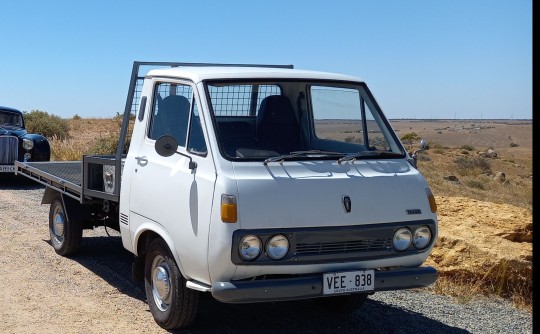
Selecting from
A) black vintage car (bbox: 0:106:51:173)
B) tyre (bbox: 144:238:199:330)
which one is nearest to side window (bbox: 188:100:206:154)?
tyre (bbox: 144:238:199:330)

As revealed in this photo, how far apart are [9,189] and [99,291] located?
8968 mm

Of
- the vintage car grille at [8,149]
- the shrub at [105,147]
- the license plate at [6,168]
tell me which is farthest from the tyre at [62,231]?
the shrub at [105,147]

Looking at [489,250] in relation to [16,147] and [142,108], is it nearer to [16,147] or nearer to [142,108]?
[142,108]

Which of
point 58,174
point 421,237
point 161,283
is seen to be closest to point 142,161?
point 161,283

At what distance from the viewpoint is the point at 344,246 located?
5.39 metres

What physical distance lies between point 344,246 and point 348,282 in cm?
25

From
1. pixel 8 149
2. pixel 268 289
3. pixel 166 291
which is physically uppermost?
pixel 8 149

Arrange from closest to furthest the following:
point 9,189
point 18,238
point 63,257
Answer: point 63,257
point 18,238
point 9,189

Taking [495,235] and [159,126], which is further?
[495,235]

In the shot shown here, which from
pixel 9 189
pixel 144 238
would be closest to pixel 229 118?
pixel 144 238

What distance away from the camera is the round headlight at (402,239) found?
557 cm

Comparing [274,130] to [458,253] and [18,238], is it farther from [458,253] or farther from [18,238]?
[18,238]

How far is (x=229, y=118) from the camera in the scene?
20.7 ft

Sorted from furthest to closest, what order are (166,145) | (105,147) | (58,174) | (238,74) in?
(105,147), (58,174), (238,74), (166,145)
